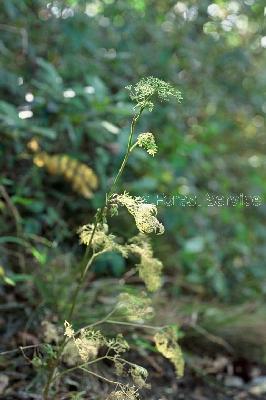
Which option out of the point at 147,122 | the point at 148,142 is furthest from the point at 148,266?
the point at 147,122

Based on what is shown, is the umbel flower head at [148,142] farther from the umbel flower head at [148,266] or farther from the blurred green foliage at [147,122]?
the blurred green foliage at [147,122]

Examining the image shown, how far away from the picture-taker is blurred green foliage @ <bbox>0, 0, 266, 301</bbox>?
214cm

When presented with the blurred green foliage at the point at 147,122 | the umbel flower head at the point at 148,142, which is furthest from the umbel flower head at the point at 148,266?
the blurred green foliage at the point at 147,122

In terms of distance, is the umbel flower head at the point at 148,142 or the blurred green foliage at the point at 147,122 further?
the blurred green foliage at the point at 147,122

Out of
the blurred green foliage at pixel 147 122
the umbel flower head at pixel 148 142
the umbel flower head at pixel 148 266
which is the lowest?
the umbel flower head at pixel 148 266

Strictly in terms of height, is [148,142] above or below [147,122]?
below

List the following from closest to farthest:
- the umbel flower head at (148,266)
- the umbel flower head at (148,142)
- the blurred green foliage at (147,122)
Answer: the umbel flower head at (148,142) < the umbel flower head at (148,266) < the blurred green foliage at (147,122)

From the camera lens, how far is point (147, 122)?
252 centimetres

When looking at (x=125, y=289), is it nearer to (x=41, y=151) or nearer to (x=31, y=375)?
(x=31, y=375)

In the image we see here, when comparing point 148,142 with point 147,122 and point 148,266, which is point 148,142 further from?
point 147,122

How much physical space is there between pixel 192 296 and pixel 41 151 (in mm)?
790

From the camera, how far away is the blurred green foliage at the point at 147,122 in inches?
84.1

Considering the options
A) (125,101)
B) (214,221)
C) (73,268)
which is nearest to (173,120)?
(125,101)

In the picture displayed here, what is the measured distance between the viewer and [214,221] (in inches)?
108
